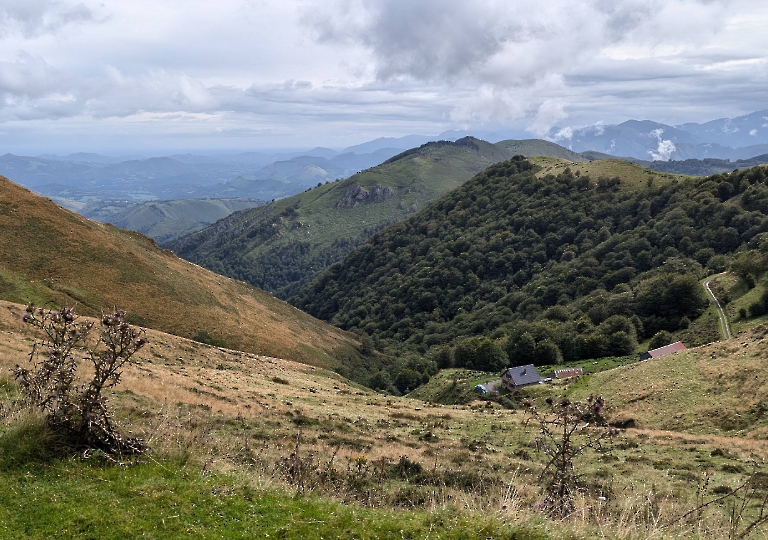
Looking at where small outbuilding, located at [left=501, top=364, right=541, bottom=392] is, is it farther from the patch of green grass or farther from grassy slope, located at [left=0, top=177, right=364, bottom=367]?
the patch of green grass

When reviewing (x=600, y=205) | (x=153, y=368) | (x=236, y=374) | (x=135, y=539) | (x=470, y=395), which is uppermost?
(x=600, y=205)

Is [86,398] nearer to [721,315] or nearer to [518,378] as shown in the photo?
[518,378]

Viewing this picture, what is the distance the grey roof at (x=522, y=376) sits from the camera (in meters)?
52.3

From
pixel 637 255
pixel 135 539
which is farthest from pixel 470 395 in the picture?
pixel 637 255

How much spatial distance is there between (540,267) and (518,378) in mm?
83406

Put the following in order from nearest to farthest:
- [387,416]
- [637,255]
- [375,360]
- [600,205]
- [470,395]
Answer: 1. [387,416]
2. [470,395]
3. [375,360]
4. [637,255]
5. [600,205]

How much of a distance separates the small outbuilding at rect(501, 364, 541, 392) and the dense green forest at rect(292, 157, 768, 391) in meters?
12.9

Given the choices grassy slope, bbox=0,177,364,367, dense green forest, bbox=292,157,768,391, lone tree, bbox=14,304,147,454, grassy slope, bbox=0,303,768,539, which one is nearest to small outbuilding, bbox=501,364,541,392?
dense green forest, bbox=292,157,768,391

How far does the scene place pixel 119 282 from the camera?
54594 millimetres

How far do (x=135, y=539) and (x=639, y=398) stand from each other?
36256 mm

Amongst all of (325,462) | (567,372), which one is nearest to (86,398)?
(325,462)

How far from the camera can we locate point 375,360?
88062 millimetres

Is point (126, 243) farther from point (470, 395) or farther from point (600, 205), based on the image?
point (600, 205)

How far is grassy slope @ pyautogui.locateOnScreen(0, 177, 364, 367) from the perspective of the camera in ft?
158
